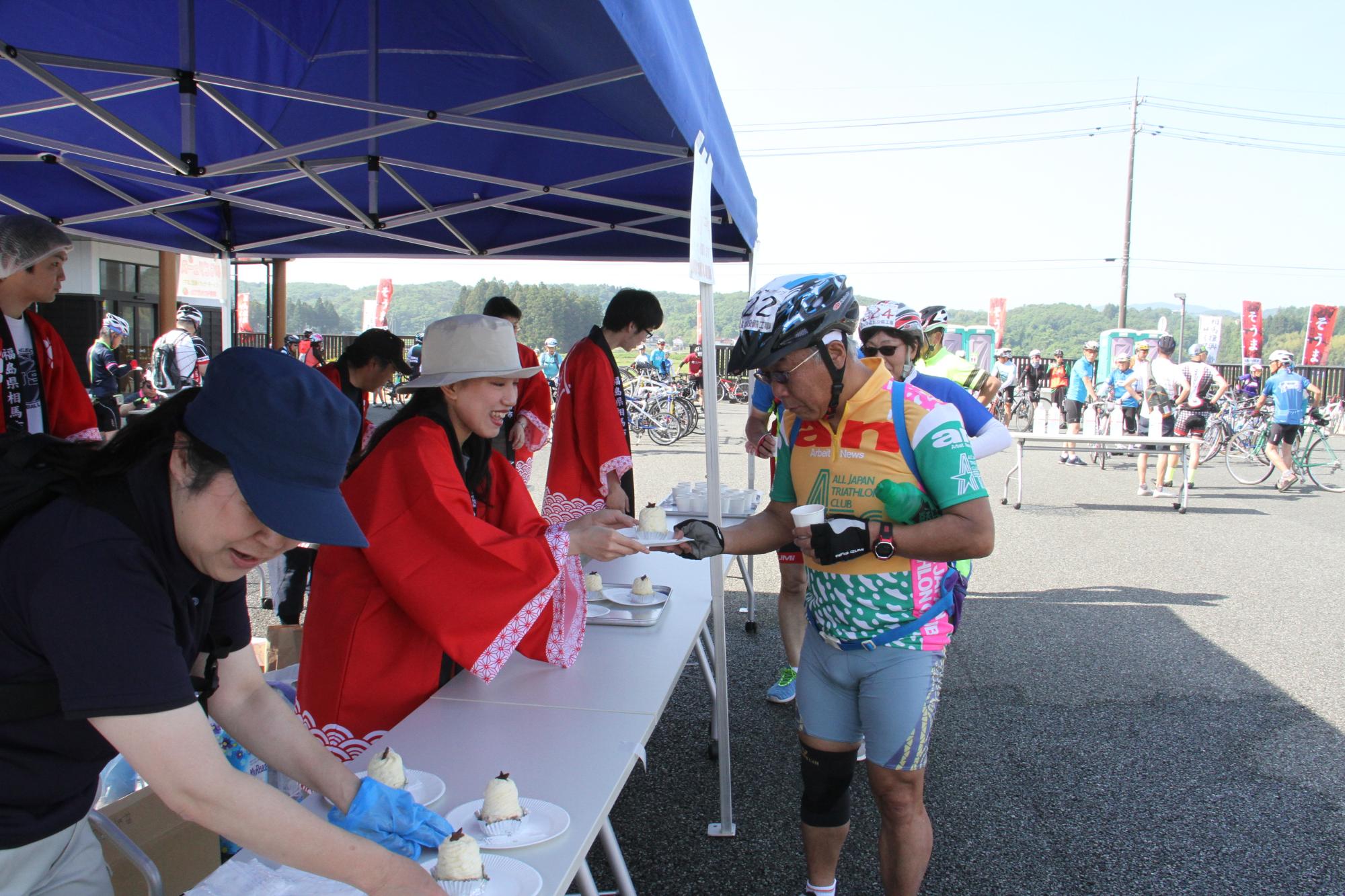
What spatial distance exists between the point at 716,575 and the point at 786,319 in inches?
43.1

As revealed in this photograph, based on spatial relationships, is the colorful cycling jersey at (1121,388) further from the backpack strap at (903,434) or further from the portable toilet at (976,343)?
the backpack strap at (903,434)

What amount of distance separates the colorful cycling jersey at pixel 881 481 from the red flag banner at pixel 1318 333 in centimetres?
2810

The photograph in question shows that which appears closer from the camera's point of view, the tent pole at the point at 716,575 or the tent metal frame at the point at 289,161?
the tent pole at the point at 716,575

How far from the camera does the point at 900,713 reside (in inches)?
80.4

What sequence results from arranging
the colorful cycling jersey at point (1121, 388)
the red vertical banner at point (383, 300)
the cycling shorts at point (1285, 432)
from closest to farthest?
the cycling shorts at point (1285, 432), the colorful cycling jersey at point (1121, 388), the red vertical banner at point (383, 300)

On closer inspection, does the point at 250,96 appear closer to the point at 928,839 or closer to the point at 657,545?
the point at 657,545

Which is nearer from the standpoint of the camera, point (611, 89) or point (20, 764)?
point (20, 764)

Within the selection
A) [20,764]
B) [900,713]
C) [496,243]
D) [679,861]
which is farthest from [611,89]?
[496,243]

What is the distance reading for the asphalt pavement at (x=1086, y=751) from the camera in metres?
2.92

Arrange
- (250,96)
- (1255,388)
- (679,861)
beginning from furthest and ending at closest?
(1255,388)
(250,96)
(679,861)

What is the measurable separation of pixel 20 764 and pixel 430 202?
4.07m

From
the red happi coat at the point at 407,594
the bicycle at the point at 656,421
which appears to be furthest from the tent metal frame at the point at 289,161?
the bicycle at the point at 656,421

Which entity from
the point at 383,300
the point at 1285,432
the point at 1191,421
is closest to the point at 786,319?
the point at 1191,421

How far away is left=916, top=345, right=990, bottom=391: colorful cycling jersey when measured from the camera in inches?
216
